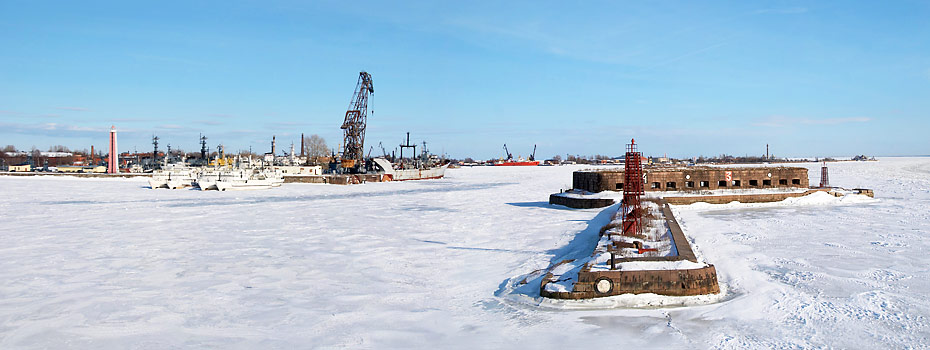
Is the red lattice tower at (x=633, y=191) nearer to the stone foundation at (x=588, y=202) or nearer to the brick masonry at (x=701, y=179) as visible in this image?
the stone foundation at (x=588, y=202)

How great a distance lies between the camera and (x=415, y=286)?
12.3 m

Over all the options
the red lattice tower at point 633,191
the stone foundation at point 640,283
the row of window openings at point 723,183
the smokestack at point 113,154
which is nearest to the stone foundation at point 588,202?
the row of window openings at point 723,183

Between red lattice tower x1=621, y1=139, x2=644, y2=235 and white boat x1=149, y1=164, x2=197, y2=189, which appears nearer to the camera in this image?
red lattice tower x1=621, y1=139, x2=644, y2=235

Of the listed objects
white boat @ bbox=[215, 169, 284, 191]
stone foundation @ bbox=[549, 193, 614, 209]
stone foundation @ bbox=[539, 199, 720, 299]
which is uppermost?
white boat @ bbox=[215, 169, 284, 191]

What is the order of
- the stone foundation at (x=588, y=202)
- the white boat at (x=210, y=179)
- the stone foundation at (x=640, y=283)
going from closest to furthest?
the stone foundation at (x=640, y=283) → the stone foundation at (x=588, y=202) → the white boat at (x=210, y=179)

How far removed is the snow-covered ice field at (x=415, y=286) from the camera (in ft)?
28.8

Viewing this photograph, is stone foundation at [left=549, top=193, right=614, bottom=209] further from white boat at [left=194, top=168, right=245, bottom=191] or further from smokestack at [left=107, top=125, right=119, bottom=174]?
smokestack at [left=107, top=125, right=119, bottom=174]

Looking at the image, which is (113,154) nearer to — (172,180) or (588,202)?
(172,180)

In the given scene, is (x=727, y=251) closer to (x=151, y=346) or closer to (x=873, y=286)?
(x=873, y=286)

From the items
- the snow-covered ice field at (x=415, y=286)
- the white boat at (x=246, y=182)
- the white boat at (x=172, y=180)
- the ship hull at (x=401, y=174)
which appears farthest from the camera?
the ship hull at (x=401, y=174)

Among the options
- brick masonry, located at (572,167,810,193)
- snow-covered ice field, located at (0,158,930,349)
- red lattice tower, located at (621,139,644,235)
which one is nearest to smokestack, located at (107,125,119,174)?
snow-covered ice field, located at (0,158,930,349)

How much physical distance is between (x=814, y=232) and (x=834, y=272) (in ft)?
24.5

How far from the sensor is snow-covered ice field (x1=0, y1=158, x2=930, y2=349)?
345 inches

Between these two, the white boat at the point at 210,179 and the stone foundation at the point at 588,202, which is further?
the white boat at the point at 210,179
